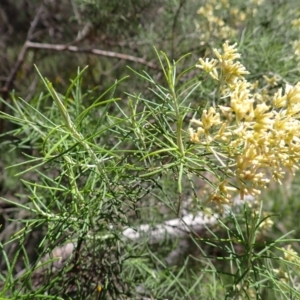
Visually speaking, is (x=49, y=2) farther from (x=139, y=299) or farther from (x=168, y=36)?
(x=139, y=299)

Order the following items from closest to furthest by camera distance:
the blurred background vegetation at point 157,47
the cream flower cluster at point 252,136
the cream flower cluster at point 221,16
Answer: the cream flower cluster at point 252,136, the blurred background vegetation at point 157,47, the cream flower cluster at point 221,16

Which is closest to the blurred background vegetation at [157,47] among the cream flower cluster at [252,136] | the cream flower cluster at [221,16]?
the cream flower cluster at [221,16]

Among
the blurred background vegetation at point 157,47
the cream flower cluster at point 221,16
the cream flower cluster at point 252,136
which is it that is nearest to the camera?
the cream flower cluster at point 252,136

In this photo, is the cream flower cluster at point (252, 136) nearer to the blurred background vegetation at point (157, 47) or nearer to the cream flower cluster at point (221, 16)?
the blurred background vegetation at point (157, 47)

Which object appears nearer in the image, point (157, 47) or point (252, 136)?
point (252, 136)

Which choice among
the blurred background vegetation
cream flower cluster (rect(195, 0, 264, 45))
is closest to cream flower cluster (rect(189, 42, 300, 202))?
the blurred background vegetation

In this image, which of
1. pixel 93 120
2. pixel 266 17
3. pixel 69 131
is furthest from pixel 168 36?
pixel 69 131

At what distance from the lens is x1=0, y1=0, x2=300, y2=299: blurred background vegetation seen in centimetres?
123

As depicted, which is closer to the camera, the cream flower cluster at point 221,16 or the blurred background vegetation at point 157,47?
the blurred background vegetation at point 157,47

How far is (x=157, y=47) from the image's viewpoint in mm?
1815

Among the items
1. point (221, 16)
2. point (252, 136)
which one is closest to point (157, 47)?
point (221, 16)

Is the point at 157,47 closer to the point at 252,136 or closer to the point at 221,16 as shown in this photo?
the point at 221,16

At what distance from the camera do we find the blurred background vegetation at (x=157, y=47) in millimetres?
1232

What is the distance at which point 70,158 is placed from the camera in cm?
75
